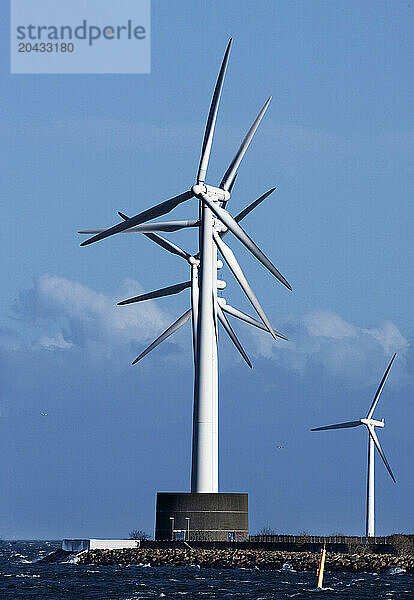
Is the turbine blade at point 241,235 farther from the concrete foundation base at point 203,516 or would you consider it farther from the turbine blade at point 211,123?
the concrete foundation base at point 203,516

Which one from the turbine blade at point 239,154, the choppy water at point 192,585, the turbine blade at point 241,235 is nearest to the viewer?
the choppy water at point 192,585

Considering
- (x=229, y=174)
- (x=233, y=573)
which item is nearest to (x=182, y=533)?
(x=233, y=573)

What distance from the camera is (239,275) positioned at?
10388 centimetres

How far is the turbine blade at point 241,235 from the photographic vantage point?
9500 centimetres

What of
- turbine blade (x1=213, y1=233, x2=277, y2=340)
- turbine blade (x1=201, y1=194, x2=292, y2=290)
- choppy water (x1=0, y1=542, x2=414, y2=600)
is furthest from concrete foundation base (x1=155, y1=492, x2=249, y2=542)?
turbine blade (x1=201, y1=194, x2=292, y2=290)

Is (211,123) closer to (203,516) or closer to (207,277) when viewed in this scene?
(207,277)

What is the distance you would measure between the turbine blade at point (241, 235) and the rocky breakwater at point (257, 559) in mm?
21831

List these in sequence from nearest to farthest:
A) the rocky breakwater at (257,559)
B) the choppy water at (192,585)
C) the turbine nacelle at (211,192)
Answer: the choppy water at (192,585), the rocky breakwater at (257,559), the turbine nacelle at (211,192)

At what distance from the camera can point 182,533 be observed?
107 metres

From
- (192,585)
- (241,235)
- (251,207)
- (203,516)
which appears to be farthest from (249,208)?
(192,585)

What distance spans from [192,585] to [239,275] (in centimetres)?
2856

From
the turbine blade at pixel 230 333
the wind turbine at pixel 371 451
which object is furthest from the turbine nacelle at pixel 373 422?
the turbine blade at pixel 230 333

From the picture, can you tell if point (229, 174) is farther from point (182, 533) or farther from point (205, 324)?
point (182, 533)

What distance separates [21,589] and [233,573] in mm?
16283
